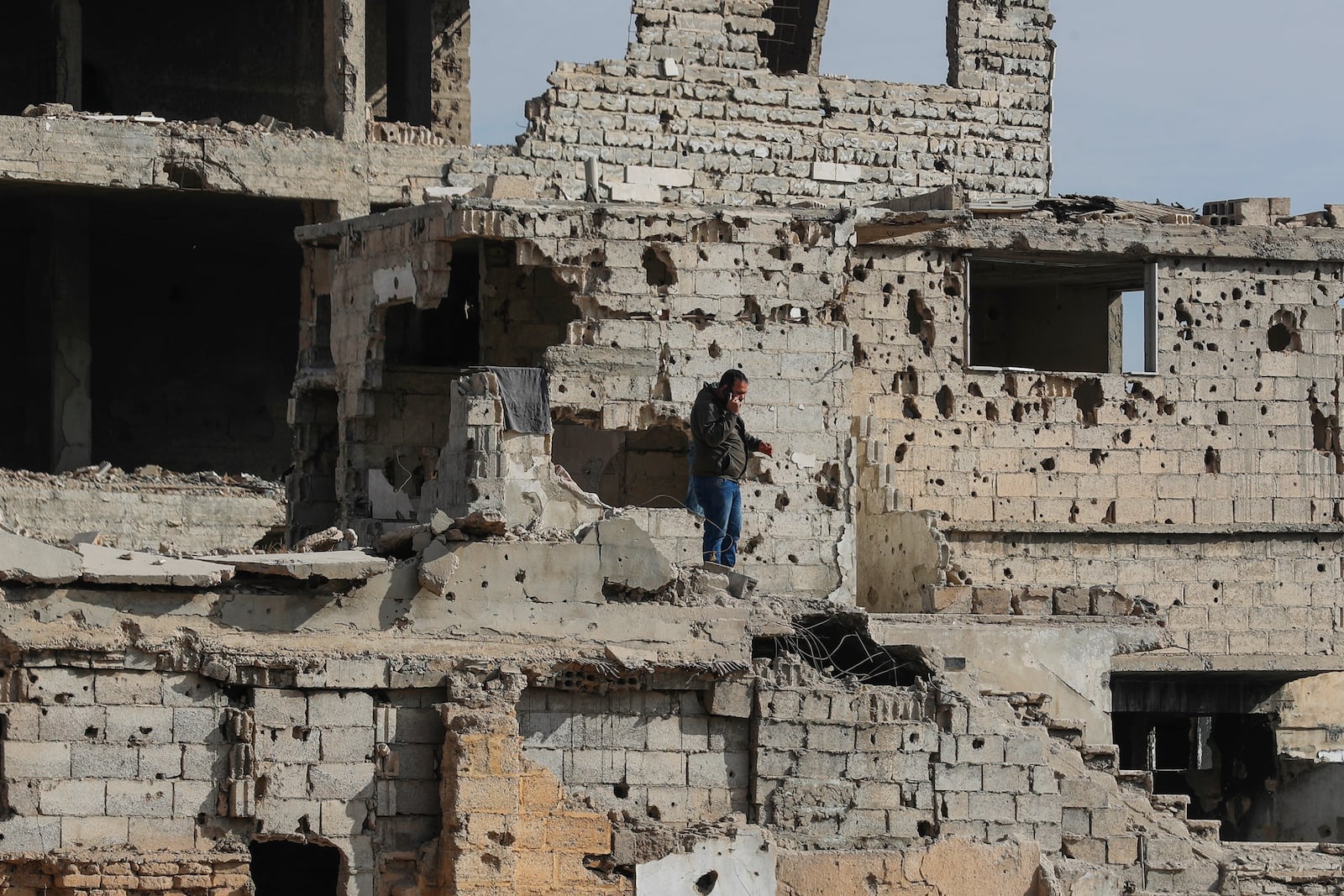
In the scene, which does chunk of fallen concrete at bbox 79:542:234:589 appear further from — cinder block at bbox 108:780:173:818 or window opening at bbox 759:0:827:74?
window opening at bbox 759:0:827:74

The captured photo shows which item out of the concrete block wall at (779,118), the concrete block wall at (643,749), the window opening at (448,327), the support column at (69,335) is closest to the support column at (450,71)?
the concrete block wall at (779,118)

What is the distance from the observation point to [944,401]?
21.7 metres

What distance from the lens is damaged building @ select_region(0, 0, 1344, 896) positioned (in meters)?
13.7

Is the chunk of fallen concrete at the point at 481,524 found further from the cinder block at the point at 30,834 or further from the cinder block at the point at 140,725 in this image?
the cinder block at the point at 30,834

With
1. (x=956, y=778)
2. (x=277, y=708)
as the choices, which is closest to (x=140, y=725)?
(x=277, y=708)

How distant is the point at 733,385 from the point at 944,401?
5.06 m

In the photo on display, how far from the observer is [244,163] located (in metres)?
24.2

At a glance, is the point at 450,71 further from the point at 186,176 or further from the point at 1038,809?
the point at 1038,809

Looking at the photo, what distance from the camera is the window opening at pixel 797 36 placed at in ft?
97.6

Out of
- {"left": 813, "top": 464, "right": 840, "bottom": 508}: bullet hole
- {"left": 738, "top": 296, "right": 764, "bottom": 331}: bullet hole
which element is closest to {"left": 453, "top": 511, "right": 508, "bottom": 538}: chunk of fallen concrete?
{"left": 738, "top": 296, "right": 764, "bottom": 331}: bullet hole

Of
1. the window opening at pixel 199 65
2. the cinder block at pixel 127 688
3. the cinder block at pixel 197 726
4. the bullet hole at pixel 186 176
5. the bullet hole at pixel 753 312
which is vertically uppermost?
the window opening at pixel 199 65

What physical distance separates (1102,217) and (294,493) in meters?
7.96

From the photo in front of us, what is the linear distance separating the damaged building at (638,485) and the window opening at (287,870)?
0.03 metres

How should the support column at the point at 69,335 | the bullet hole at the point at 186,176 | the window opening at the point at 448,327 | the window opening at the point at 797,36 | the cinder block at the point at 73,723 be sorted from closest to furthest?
1. the cinder block at the point at 73,723
2. the window opening at the point at 448,327
3. the bullet hole at the point at 186,176
4. the support column at the point at 69,335
5. the window opening at the point at 797,36
